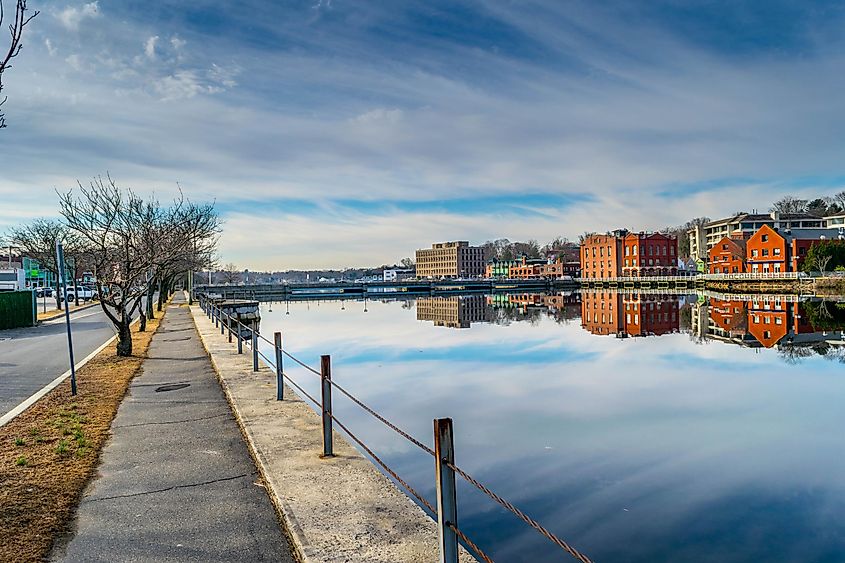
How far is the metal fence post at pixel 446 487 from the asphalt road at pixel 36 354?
916 centimetres

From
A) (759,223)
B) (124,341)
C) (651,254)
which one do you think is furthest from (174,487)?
(759,223)

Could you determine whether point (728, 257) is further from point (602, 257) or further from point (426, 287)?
point (426, 287)

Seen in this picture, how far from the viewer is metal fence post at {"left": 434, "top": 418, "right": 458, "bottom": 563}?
3.64m

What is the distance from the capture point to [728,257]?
9588 centimetres

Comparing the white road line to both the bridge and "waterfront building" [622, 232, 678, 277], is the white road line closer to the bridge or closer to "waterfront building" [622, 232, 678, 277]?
the bridge

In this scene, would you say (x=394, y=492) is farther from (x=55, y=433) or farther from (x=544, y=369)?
(x=544, y=369)

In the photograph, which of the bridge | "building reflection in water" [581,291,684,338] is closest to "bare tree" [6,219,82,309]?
"building reflection in water" [581,291,684,338]

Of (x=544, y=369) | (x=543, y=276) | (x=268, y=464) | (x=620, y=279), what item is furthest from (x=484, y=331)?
(x=543, y=276)

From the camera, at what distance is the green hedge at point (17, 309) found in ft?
94.7

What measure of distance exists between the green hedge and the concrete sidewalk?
2275 cm

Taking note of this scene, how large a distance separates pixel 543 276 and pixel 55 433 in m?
138

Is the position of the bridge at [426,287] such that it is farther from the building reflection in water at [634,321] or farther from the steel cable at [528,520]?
the steel cable at [528,520]

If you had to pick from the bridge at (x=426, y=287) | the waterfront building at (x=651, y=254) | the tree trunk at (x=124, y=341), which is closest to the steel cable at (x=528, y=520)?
the tree trunk at (x=124, y=341)

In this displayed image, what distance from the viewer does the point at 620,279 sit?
4218 inches
